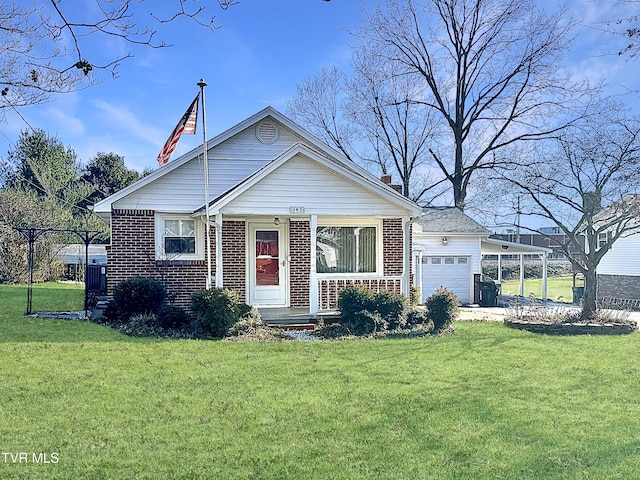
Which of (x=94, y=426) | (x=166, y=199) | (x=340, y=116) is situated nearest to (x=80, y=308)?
(x=166, y=199)

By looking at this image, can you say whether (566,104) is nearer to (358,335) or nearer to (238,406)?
(358,335)

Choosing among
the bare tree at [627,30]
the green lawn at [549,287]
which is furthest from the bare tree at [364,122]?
the bare tree at [627,30]

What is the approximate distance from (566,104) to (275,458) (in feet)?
86.5

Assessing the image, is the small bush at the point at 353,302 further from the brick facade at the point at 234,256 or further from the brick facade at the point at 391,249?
the brick facade at the point at 234,256

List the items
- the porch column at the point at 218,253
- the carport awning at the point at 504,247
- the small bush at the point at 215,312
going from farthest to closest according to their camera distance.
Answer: the carport awning at the point at 504,247, the porch column at the point at 218,253, the small bush at the point at 215,312

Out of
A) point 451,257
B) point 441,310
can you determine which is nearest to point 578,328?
point 441,310

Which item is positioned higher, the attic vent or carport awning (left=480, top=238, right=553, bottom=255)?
the attic vent

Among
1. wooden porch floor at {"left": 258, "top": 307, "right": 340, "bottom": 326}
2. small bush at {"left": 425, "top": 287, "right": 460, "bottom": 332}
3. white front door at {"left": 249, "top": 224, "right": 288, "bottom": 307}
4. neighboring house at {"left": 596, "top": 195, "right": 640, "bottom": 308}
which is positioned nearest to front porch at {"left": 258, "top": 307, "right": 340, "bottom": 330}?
wooden porch floor at {"left": 258, "top": 307, "right": 340, "bottom": 326}

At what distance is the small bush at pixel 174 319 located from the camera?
34.8 ft

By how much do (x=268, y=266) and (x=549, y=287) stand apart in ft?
79.0

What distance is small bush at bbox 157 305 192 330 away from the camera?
10594mm

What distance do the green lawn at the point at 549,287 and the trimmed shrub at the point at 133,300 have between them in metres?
20.7

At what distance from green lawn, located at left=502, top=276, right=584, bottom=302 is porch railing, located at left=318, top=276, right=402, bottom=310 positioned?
1638 centimetres

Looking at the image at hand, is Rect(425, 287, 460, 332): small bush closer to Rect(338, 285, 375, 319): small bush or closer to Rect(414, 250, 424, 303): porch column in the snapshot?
Rect(338, 285, 375, 319): small bush
